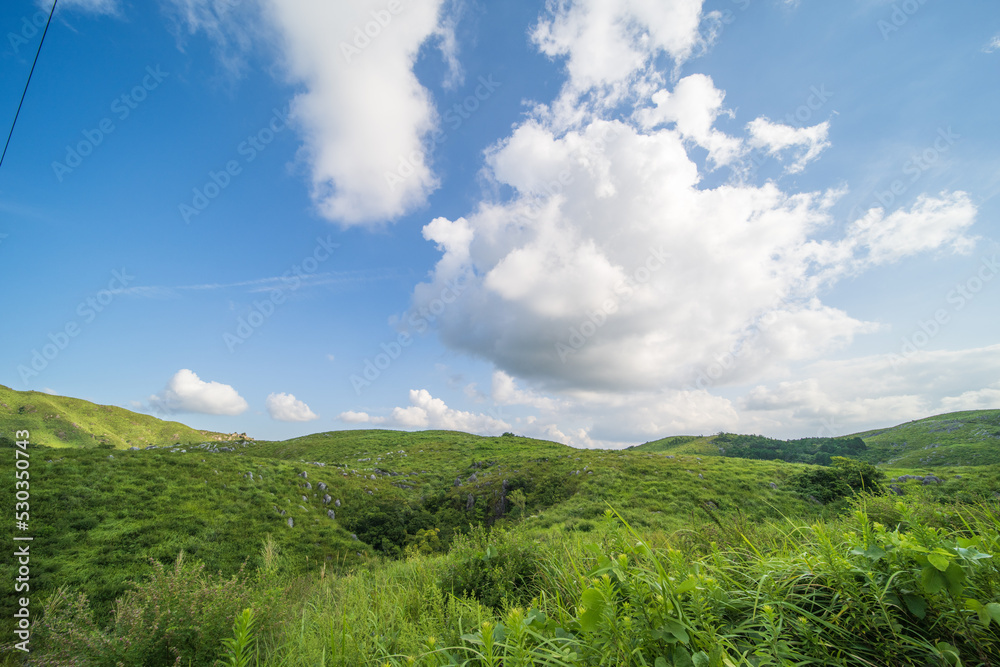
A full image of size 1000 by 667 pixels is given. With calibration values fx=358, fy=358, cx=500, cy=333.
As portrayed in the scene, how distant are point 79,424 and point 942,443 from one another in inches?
4522

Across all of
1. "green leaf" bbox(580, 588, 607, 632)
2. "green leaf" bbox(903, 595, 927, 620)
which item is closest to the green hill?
"green leaf" bbox(903, 595, 927, 620)

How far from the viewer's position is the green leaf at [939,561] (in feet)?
4.98

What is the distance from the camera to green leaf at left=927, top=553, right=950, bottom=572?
152 centimetres

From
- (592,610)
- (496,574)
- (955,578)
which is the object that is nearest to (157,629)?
(496,574)

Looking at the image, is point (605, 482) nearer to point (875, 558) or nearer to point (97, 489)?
point (875, 558)

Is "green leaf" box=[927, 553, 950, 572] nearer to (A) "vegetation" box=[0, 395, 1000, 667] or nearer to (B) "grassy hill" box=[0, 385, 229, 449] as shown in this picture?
(A) "vegetation" box=[0, 395, 1000, 667]

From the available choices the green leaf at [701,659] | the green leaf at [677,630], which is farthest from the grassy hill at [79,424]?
the green leaf at [701,659]

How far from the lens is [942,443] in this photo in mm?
53094

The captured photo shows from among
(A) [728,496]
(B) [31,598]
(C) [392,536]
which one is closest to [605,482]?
(A) [728,496]

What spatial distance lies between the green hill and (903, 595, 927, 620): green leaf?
5521cm

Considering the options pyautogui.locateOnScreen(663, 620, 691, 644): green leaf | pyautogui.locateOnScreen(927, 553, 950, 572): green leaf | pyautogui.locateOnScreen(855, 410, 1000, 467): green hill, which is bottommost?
pyautogui.locateOnScreen(855, 410, 1000, 467): green hill

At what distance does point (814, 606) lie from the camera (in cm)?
201

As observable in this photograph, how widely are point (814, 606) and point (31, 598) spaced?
17.3m

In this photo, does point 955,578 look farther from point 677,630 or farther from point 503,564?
point 503,564
